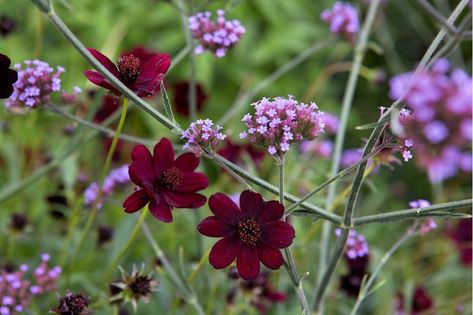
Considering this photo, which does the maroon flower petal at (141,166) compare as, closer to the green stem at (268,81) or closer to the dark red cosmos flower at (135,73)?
the dark red cosmos flower at (135,73)

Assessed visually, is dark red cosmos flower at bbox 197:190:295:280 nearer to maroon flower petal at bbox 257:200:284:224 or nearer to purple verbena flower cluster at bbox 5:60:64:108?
maroon flower petal at bbox 257:200:284:224

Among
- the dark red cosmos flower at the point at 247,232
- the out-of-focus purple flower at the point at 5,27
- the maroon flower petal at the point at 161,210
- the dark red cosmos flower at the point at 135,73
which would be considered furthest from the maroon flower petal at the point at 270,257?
the out-of-focus purple flower at the point at 5,27

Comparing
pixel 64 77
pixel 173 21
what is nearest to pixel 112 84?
pixel 64 77

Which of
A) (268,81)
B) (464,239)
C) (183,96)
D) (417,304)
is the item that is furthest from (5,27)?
(464,239)

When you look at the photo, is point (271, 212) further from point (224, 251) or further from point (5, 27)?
point (5, 27)

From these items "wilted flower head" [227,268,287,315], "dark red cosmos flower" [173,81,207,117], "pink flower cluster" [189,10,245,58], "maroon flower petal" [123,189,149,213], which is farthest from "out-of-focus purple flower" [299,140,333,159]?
"maroon flower petal" [123,189,149,213]

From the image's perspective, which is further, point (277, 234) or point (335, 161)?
point (335, 161)

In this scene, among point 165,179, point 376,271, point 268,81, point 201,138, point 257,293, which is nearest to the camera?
point 201,138
